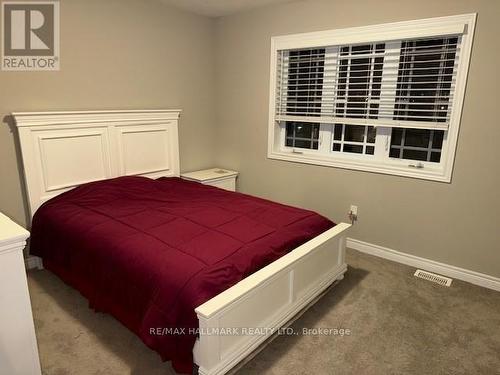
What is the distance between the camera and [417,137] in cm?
301

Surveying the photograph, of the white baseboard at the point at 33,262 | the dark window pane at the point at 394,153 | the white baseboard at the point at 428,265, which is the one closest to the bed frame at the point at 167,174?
the white baseboard at the point at 33,262

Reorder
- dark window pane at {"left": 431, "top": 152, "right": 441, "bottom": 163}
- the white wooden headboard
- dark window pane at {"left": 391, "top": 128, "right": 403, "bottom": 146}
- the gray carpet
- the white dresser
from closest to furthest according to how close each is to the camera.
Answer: the white dresser < the gray carpet < the white wooden headboard < dark window pane at {"left": 431, "top": 152, "right": 441, "bottom": 163} < dark window pane at {"left": 391, "top": 128, "right": 403, "bottom": 146}

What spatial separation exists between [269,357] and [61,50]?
276 cm

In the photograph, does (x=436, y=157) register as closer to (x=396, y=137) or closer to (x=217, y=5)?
Answer: (x=396, y=137)

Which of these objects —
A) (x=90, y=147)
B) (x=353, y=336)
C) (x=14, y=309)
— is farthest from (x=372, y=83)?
(x=14, y=309)

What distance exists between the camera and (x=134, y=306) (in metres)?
1.91

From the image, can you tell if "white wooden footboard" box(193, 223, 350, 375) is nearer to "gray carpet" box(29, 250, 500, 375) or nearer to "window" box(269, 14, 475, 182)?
"gray carpet" box(29, 250, 500, 375)

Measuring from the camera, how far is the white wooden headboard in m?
2.69

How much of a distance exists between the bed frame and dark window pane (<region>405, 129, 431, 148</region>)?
1.04 m

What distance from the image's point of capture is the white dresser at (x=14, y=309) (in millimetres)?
1359

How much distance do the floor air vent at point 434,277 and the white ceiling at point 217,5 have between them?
2.74 m

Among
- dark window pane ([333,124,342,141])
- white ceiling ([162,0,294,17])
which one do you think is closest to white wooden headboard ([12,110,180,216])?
white ceiling ([162,0,294,17])

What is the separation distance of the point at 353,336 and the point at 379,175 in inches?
59.0

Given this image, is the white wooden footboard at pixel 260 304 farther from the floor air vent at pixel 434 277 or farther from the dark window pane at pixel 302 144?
the dark window pane at pixel 302 144
